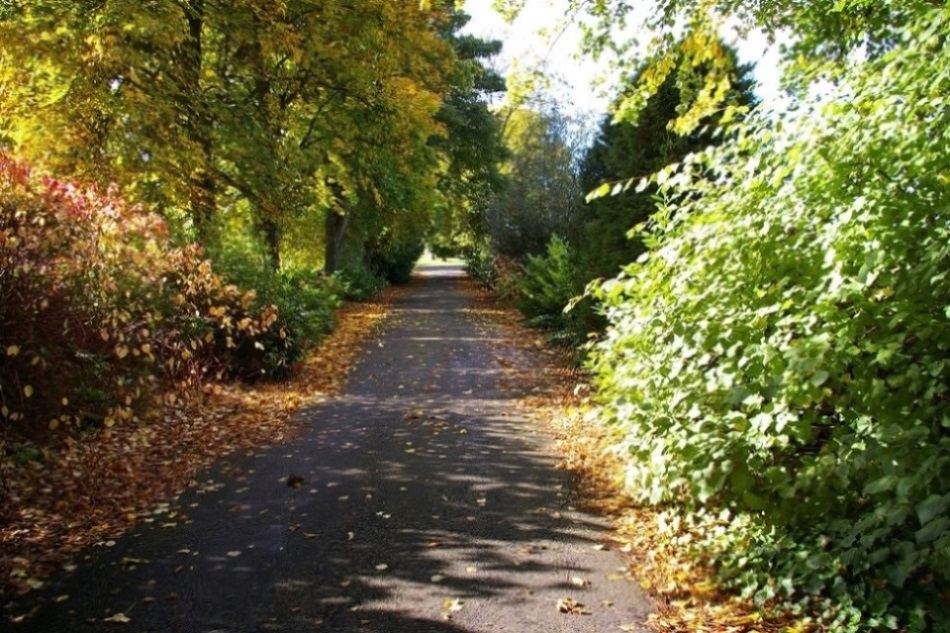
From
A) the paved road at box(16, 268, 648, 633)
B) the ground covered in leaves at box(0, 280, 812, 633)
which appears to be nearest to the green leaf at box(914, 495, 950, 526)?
the ground covered in leaves at box(0, 280, 812, 633)

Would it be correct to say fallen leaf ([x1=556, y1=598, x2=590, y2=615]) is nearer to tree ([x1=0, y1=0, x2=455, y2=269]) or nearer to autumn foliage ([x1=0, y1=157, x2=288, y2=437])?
autumn foliage ([x1=0, y1=157, x2=288, y2=437])

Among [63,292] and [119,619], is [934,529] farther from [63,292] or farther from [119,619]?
[63,292]

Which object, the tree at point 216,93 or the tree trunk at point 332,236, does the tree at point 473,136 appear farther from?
the tree at point 216,93

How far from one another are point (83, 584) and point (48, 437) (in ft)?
9.87

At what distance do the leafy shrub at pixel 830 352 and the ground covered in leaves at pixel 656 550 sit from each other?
6.9 inches

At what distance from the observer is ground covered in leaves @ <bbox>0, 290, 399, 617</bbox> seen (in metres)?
4.71

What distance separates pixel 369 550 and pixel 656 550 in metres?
1.91

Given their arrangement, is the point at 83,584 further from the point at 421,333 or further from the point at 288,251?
the point at 288,251

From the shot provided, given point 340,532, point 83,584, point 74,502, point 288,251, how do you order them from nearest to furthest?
1. point 83,584
2. point 340,532
3. point 74,502
4. point 288,251

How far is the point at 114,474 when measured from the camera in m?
6.12

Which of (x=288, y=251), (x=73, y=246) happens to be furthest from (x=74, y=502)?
(x=288, y=251)

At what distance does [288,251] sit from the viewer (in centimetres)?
2352

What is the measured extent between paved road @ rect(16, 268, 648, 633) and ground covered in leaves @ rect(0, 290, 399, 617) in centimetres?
25

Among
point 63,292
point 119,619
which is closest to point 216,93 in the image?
point 63,292
